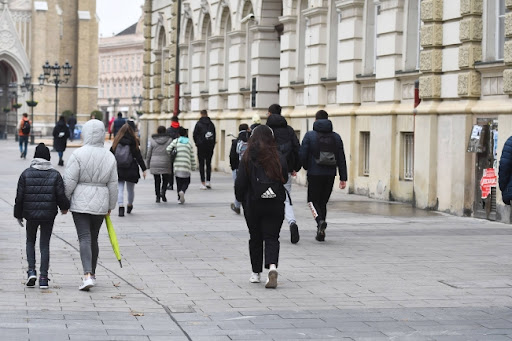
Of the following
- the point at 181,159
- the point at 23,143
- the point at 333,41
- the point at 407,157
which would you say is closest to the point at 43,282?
the point at 181,159

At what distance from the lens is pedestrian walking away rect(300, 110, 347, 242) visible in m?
16.0

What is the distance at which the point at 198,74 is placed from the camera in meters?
38.5

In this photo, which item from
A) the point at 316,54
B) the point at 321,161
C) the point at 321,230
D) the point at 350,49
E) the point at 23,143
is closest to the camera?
the point at 321,230

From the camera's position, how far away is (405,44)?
22688 mm

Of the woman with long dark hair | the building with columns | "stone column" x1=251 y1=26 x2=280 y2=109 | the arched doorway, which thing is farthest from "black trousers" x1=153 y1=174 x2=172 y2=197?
the arched doorway

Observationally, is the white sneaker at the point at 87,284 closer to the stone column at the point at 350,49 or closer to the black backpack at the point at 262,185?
the black backpack at the point at 262,185

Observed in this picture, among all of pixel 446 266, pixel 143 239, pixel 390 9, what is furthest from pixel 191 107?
pixel 446 266

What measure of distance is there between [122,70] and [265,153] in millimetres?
135099

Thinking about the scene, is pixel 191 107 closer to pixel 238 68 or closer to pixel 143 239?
pixel 238 68

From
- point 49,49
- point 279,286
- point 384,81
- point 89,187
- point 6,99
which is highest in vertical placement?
point 49,49

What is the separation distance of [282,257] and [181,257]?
1.18 metres

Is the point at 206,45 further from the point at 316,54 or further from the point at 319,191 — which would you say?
the point at 319,191

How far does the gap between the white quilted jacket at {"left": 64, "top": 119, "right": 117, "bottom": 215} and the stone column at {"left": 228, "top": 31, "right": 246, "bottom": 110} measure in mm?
22508

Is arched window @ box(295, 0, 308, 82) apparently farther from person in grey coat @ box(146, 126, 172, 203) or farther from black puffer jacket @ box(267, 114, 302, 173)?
black puffer jacket @ box(267, 114, 302, 173)
